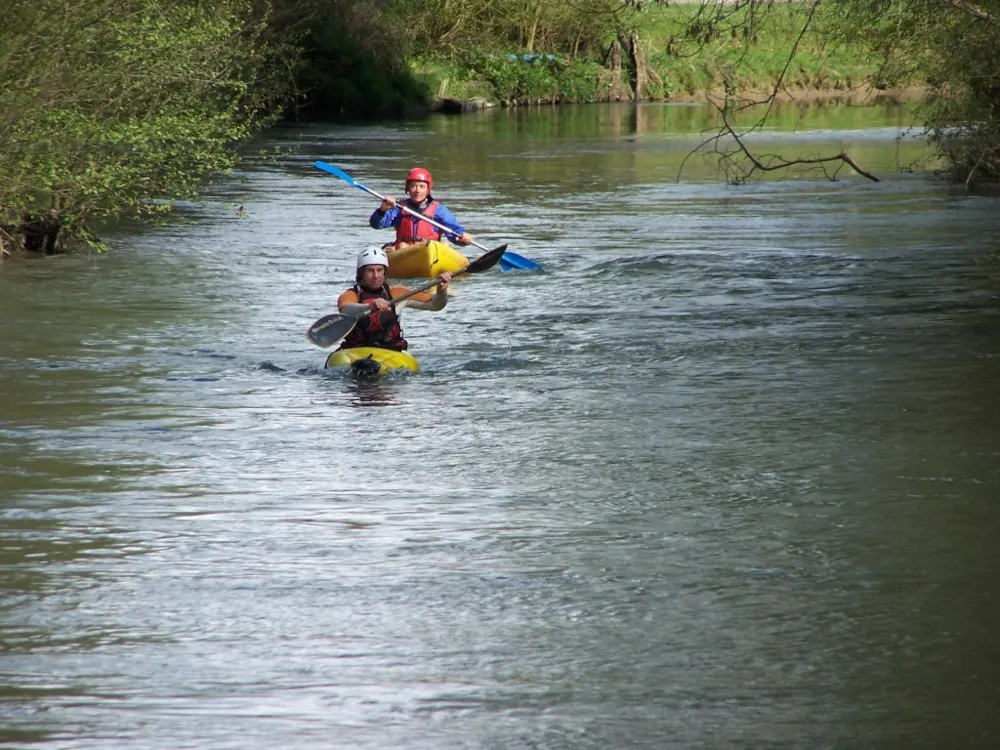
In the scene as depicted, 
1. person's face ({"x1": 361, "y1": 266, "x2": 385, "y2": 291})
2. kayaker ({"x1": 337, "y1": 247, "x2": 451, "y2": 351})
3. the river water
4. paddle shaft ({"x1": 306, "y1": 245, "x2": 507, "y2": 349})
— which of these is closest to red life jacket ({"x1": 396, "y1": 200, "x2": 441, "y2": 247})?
the river water

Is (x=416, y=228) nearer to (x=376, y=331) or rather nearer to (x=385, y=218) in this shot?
(x=385, y=218)

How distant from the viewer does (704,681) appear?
4.62 m

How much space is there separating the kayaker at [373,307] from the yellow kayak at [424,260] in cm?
354

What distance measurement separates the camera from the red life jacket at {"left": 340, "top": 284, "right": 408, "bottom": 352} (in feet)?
31.2

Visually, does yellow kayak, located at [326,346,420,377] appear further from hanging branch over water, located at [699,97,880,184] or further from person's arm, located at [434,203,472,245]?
person's arm, located at [434,203,472,245]

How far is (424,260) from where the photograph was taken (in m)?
13.5

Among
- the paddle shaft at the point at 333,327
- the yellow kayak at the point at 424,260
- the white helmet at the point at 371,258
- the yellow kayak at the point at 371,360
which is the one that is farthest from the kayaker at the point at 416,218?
the yellow kayak at the point at 371,360

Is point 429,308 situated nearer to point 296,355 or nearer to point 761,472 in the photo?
point 296,355

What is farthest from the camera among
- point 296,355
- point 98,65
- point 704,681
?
point 98,65

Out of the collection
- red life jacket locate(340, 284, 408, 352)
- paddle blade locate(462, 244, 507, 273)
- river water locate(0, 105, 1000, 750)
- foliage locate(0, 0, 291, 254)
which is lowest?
river water locate(0, 105, 1000, 750)

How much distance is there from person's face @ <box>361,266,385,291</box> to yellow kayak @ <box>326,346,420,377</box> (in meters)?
0.45

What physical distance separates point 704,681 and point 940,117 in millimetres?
15373

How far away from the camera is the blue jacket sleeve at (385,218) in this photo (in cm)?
1371

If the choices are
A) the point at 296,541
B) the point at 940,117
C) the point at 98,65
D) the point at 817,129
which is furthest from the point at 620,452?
the point at 817,129
